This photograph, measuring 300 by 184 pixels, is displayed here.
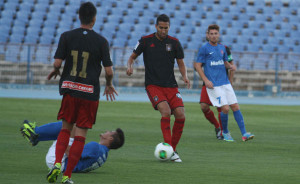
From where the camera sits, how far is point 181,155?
8.79 metres

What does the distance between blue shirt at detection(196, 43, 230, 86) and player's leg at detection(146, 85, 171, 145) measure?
8.24 feet

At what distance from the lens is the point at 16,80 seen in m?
24.5

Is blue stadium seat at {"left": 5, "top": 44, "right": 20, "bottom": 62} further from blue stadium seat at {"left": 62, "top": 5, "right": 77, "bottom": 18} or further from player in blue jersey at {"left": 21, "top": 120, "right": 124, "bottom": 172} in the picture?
player in blue jersey at {"left": 21, "top": 120, "right": 124, "bottom": 172}

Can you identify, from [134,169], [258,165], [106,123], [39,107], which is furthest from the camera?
[39,107]

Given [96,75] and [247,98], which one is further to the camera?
[247,98]

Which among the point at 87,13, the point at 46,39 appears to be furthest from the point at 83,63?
the point at 46,39

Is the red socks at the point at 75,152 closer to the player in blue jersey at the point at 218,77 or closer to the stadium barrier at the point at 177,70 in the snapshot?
the player in blue jersey at the point at 218,77

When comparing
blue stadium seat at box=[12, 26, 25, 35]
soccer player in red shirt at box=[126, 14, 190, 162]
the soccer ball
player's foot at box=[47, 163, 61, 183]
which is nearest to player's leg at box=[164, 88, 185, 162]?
soccer player in red shirt at box=[126, 14, 190, 162]

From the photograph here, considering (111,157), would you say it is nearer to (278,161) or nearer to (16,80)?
(278,161)

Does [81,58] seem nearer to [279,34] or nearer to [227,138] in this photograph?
[227,138]

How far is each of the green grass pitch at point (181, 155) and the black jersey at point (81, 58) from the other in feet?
3.07

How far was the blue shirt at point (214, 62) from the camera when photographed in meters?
11.1

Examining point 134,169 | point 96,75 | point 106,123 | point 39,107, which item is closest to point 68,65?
point 96,75

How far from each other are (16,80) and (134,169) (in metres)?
18.1
